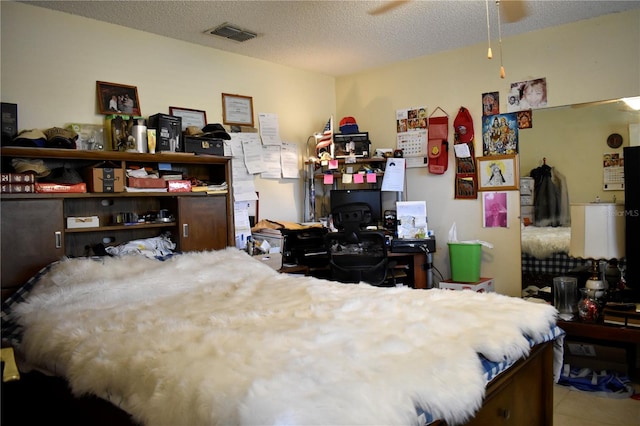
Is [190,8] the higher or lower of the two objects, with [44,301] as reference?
higher

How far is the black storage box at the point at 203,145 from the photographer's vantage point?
3492 mm

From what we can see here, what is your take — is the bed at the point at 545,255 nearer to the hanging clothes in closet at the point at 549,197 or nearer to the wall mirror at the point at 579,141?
the hanging clothes in closet at the point at 549,197

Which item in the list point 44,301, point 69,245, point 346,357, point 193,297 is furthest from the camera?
point 69,245

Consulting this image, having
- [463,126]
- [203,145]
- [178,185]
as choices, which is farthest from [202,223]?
[463,126]

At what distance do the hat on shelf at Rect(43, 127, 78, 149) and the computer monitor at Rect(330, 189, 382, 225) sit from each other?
7.69ft

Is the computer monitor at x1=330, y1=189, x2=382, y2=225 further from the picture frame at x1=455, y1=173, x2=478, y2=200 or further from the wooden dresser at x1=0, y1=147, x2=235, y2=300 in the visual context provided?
the wooden dresser at x1=0, y1=147, x2=235, y2=300

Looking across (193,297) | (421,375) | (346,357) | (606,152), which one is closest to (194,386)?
(346,357)

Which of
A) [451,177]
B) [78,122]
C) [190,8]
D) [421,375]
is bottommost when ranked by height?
[421,375]

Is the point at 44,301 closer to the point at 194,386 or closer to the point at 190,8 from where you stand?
the point at 194,386

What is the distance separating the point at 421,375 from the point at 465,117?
10.9 ft

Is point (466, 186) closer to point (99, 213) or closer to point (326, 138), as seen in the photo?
point (326, 138)

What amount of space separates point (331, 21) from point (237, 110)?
3.98 ft

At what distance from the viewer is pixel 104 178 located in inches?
117

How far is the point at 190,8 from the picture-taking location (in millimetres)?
3160
